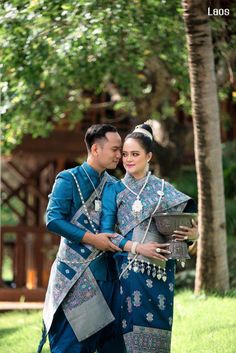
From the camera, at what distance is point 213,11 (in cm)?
1079

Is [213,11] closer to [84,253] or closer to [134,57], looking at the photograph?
[134,57]

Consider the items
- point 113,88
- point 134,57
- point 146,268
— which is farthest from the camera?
point 113,88

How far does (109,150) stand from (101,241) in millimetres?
582

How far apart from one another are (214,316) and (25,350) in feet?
5.76

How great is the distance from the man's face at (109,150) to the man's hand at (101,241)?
48 cm

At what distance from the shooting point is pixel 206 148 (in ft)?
32.2

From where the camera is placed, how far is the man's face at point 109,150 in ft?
19.4

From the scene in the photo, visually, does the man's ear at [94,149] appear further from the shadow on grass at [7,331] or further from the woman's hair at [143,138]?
the shadow on grass at [7,331]

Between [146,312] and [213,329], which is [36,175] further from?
[146,312]

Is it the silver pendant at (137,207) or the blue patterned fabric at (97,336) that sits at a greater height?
the silver pendant at (137,207)

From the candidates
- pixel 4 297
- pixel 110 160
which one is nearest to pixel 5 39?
pixel 110 160

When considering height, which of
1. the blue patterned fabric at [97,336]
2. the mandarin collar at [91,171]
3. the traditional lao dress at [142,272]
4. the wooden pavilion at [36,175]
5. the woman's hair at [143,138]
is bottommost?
the wooden pavilion at [36,175]

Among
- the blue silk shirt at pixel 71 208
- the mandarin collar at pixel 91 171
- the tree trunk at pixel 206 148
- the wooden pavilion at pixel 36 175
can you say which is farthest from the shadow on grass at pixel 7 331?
the wooden pavilion at pixel 36 175

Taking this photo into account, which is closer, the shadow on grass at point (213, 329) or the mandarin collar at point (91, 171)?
the mandarin collar at point (91, 171)
